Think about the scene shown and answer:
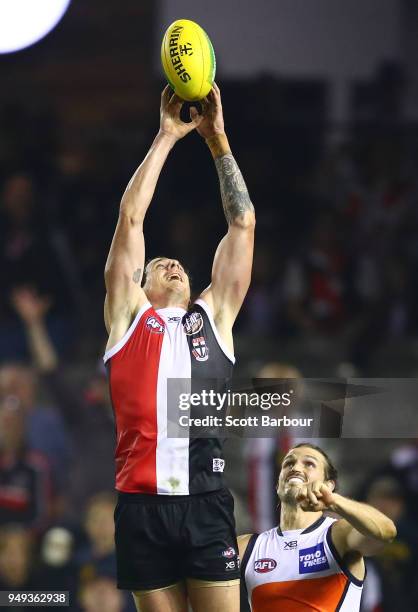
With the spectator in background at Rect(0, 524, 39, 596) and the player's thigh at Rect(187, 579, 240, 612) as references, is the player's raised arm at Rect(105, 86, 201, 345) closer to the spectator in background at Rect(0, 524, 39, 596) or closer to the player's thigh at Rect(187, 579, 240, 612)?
the player's thigh at Rect(187, 579, 240, 612)

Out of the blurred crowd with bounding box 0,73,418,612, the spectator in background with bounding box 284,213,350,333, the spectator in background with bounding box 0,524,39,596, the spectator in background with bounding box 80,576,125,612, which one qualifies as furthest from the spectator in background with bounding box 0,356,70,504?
the spectator in background with bounding box 284,213,350,333

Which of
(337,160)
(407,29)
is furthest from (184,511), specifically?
(407,29)

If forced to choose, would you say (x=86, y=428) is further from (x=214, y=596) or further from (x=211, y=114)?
(x=214, y=596)

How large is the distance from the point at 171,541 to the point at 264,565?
0.53 meters

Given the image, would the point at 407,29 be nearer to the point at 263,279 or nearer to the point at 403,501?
the point at 263,279

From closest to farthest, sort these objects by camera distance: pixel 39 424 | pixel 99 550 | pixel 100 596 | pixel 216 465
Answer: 1. pixel 216 465
2. pixel 100 596
3. pixel 99 550
4. pixel 39 424

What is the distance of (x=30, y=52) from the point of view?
12.3m

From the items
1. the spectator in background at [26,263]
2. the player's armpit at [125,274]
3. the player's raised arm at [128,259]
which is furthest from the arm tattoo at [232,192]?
the spectator in background at [26,263]

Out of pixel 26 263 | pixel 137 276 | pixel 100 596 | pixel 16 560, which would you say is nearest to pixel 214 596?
pixel 137 276

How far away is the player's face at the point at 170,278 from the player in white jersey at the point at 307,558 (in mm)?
849

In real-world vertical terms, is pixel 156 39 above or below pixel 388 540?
above

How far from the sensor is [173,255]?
10.1 meters

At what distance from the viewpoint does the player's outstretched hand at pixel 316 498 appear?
4.59 meters

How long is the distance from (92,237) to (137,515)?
5617mm
